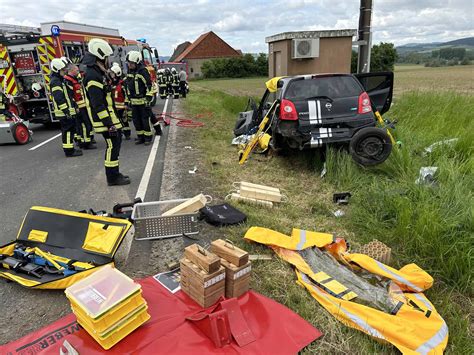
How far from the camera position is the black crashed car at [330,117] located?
4961 mm

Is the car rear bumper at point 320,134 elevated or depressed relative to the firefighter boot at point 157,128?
elevated

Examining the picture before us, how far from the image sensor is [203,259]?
95.7 inches

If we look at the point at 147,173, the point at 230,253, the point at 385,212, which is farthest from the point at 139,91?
the point at 230,253

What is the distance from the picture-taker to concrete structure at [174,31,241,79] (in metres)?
61.5

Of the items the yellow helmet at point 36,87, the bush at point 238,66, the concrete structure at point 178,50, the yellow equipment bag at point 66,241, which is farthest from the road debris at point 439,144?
the concrete structure at point 178,50

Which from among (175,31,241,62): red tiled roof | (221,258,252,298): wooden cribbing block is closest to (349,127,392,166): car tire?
(221,258,252,298): wooden cribbing block

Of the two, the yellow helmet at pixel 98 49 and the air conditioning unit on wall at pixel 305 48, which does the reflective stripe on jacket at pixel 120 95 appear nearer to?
the yellow helmet at pixel 98 49

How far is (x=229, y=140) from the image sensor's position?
27.6 feet

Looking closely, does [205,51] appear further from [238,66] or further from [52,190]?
[52,190]

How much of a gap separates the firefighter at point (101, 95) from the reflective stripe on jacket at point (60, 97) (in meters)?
2.32

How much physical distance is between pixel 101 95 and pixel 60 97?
8.66 feet

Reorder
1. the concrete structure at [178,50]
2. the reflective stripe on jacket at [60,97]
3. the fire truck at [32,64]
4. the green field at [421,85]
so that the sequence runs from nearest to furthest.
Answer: the reflective stripe on jacket at [60,97] → the fire truck at [32,64] → the green field at [421,85] → the concrete structure at [178,50]

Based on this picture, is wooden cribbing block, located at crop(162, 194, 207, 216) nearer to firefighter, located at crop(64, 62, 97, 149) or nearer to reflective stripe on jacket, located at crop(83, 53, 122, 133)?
reflective stripe on jacket, located at crop(83, 53, 122, 133)

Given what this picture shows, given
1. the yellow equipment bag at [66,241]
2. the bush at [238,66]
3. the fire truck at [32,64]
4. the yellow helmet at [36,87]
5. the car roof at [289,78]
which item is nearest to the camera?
the yellow equipment bag at [66,241]
